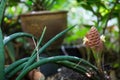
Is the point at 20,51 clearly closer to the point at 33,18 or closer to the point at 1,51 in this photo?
the point at 33,18

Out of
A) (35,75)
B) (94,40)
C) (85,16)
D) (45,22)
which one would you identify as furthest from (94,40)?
(85,16)

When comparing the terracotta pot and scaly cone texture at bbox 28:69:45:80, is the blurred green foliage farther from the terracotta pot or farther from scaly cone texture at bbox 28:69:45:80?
scaly cone texture at bbox 28:69:45:80

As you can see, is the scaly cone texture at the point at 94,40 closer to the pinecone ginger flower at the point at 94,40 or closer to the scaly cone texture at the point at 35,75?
the pinecone ginger flower at the point at 94,40

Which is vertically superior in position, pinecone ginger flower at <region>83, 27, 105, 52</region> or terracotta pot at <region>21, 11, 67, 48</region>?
pinecone ginger flower at <region>83, 27, 105, 52</region>

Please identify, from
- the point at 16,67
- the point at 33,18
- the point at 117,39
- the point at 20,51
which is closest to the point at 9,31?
the point at 20,51

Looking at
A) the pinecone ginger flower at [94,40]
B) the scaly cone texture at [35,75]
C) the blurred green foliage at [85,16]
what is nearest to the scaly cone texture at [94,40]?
the pinecone ginger flower at [94,40]

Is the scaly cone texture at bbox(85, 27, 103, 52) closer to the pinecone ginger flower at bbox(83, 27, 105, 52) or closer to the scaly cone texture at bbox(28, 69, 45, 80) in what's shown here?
the pinecone ginger flower at bbox(83, 27, 105, 52)

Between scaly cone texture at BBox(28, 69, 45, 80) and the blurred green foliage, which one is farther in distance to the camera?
the blurred green foliage

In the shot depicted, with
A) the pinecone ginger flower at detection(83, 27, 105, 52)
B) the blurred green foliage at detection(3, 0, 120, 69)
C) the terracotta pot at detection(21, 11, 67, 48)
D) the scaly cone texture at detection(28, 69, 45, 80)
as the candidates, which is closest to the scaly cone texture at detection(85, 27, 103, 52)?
the pinecone ginger flower at detection(83, 27, 105, 52)
